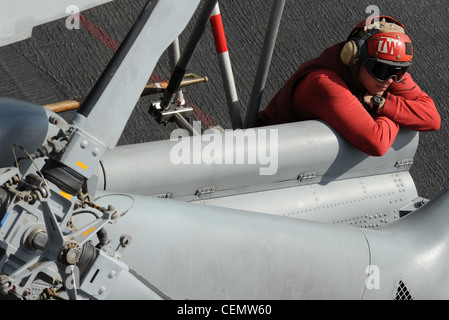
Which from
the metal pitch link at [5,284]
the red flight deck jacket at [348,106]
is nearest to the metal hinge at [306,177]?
the red flight deck jacket at [348,106]

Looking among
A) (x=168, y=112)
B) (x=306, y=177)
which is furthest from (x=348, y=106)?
(x=168, y=112)

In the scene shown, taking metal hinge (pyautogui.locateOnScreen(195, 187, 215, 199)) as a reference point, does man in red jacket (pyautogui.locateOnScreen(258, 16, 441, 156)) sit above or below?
above

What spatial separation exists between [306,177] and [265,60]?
22.8 inches

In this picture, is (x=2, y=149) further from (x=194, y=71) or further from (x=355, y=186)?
(x=194, y=71)

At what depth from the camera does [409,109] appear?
8.55 ft

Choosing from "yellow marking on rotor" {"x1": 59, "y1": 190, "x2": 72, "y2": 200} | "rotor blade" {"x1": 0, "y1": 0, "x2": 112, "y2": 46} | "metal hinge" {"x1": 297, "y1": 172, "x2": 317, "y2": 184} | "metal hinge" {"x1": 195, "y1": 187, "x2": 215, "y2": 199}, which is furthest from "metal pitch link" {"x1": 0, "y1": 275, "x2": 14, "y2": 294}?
"metal hinge" {"x1": 297, "y1": 172, "x2": 317, "y2": 184}

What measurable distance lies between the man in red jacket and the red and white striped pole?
9.9 inches

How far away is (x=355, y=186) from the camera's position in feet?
8.43

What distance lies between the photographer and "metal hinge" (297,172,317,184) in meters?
2.48

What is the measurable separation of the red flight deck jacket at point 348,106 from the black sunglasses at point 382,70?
0.08m

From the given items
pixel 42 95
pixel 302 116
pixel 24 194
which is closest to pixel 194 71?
pixel 42 95

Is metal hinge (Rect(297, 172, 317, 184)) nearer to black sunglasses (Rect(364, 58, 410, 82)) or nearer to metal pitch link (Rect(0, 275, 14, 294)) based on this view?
black sunglasses (Rect(364, 58, 410, 82))

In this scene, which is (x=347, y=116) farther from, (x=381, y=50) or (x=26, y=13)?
(x=26, y=13)

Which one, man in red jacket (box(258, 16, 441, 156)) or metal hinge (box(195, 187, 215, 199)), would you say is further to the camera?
man in red jacket (box(258, 16, 441, 156))
